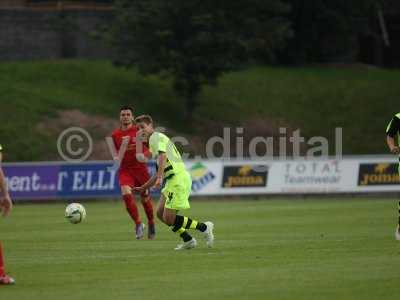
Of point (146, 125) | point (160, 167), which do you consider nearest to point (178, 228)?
point (160, 167)

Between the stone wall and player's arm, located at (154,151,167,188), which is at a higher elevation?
the stone wall

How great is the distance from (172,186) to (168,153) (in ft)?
1.89

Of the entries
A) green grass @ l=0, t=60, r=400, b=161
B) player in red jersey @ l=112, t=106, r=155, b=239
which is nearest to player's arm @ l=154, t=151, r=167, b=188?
player in red jersey @ l=112, t=106, r=155, b=239

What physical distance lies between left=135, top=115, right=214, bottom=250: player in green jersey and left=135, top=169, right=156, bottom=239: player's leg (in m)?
2.31

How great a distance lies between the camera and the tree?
153ft

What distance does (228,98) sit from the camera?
5219 centimetres

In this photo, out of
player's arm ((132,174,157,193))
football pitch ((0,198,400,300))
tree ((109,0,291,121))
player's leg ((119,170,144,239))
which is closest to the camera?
football pitch ((0,198,400,300))

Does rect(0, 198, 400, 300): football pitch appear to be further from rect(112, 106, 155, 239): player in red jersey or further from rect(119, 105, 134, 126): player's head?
rect(119, 105, 134, 126): player's head

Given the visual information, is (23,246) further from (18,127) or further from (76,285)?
(18,127)

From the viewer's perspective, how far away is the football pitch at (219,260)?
11.6m

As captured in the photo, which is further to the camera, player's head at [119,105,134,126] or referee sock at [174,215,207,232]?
player's head at [119,105,134,126]

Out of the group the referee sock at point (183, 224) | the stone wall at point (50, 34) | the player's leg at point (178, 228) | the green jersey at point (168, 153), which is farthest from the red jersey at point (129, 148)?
the stone wall at point (50, 34)

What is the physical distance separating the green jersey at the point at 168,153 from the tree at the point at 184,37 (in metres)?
29.3

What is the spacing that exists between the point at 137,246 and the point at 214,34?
99.2 ft
